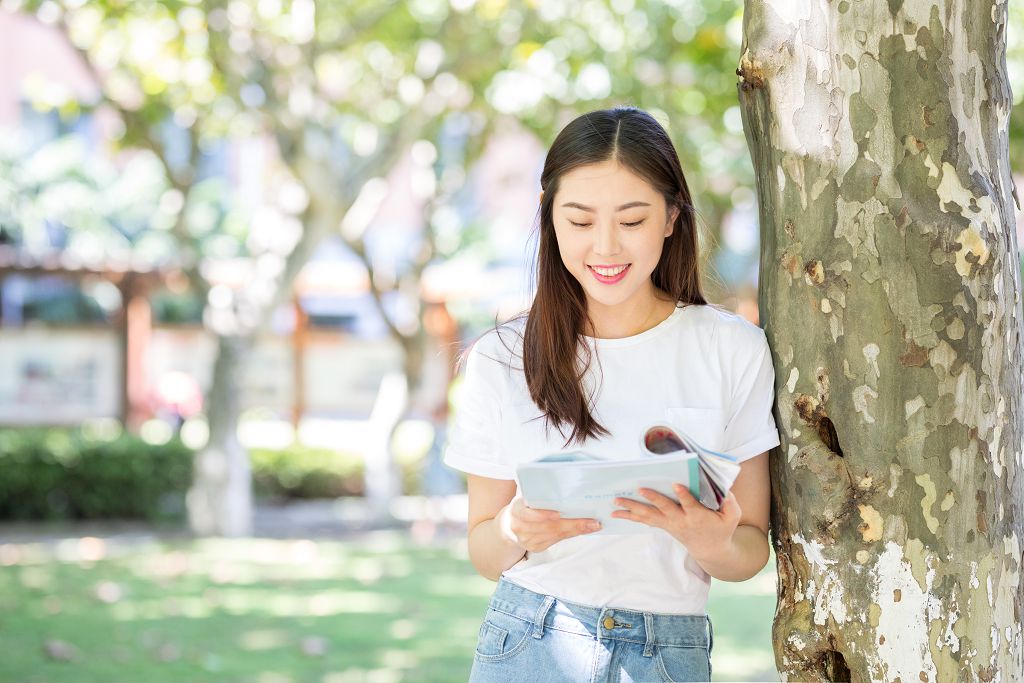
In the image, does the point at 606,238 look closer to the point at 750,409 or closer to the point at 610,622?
the point at 750,409

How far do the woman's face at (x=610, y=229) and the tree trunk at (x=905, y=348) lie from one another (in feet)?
1.01

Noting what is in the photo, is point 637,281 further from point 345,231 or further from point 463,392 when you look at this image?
point 345,231

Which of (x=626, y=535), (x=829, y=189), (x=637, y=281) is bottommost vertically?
(x=626, y=535)

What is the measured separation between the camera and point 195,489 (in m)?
11.2

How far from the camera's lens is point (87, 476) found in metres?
12.0

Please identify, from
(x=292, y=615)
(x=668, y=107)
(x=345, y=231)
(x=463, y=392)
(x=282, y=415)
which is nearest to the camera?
(x=463, y=392)

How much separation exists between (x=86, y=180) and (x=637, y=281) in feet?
60.0

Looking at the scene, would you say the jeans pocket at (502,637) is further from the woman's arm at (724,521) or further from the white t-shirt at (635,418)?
the woman's arm at (724,521)

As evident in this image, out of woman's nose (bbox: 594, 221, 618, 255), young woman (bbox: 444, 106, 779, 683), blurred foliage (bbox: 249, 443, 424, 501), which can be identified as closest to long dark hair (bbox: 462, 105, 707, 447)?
young woman (bbox: 444, 106, 779, 683)

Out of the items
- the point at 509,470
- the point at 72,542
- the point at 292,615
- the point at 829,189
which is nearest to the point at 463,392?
the point at 509,470

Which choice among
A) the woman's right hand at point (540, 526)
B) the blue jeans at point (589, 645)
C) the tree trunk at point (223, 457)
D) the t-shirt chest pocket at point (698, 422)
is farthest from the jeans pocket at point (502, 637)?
the tree trunk at point (223, 457)

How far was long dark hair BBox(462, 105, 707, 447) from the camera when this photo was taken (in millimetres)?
2301

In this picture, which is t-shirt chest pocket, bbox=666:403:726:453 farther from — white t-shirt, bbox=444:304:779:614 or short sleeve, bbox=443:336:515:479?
short sleeve, bbox=443:336:515:479

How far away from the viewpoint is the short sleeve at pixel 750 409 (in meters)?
2.34
